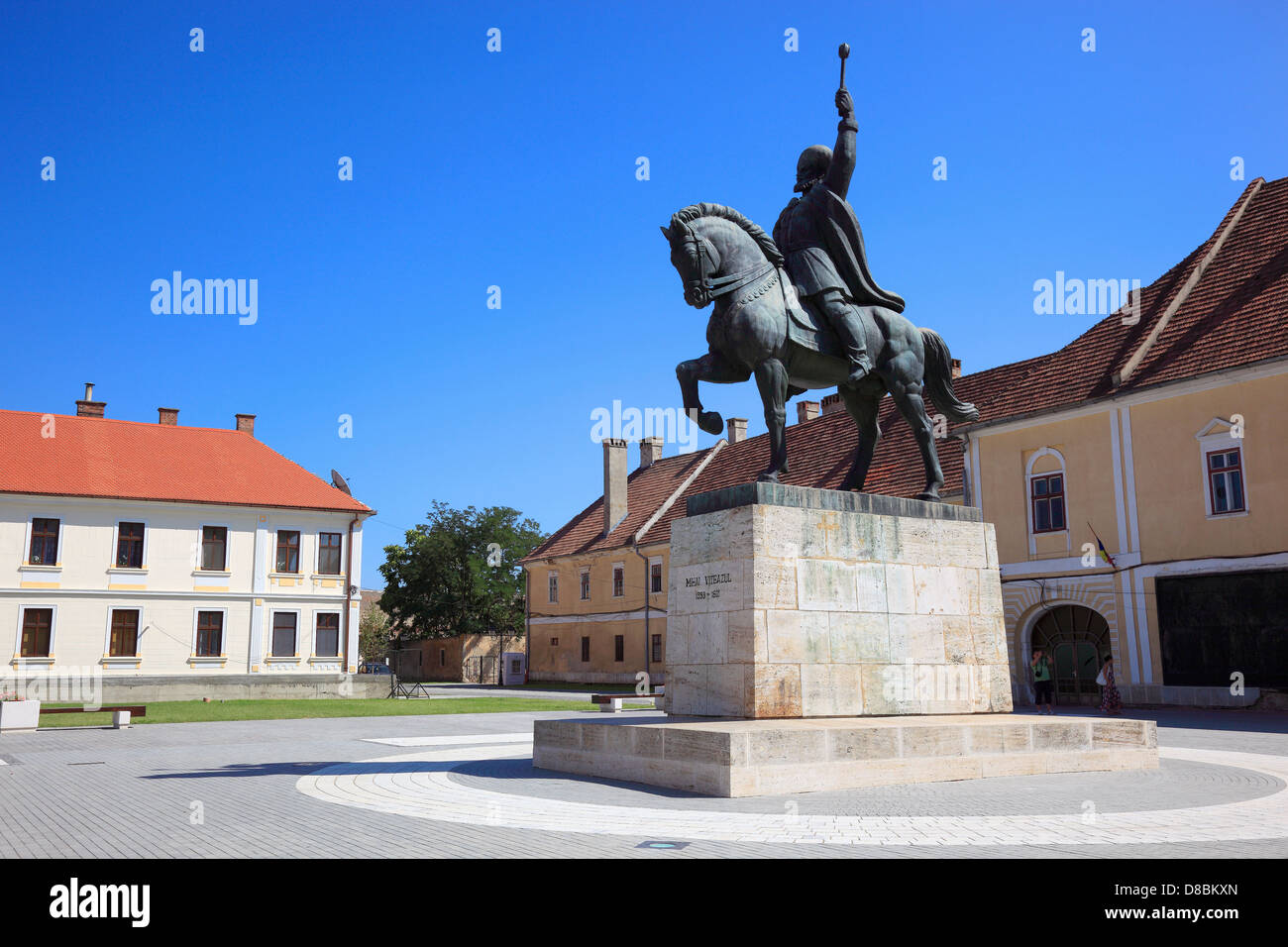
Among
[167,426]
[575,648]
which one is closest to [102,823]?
[167,426]

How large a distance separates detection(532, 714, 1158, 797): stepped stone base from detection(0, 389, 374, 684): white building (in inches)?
1048

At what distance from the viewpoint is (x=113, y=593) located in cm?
3575

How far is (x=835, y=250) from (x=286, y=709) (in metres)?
20.6

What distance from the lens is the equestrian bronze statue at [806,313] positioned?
1098cm

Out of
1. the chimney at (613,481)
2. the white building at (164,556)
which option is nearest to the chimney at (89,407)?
the white building at (164,556)

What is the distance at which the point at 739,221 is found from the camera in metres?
11.5

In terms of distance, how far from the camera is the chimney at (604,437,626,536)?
52312 millimetres

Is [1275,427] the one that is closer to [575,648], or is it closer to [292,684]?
[292,684]

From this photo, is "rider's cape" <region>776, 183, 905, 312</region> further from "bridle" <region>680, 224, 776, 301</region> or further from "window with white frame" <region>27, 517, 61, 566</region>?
"window with white frame" <region>27, 517, 61, 566</region>

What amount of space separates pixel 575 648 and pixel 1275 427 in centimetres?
3606

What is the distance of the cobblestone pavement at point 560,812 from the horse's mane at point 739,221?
19.4ft

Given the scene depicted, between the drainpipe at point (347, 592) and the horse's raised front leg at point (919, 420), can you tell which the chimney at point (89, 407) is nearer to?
the drainpipe at point (347, 592)

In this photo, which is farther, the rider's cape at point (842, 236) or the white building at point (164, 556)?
the white building at point (164, 556)

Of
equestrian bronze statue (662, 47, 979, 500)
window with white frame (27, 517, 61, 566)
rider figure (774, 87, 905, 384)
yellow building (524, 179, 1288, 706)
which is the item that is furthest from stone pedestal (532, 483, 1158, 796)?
window with white frame (27, 517, 61, 566)
